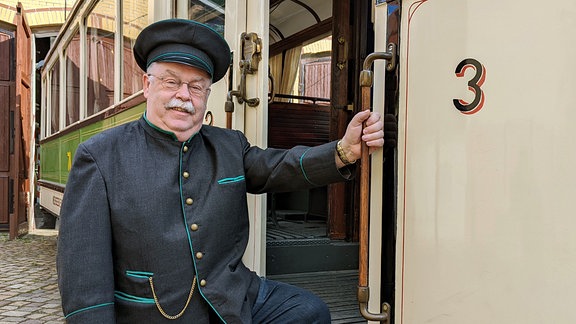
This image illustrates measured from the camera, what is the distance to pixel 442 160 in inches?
46.3

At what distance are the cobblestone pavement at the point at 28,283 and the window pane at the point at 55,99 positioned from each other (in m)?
1.70

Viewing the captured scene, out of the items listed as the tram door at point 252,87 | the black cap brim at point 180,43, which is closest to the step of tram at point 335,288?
the tram door at point 252,87

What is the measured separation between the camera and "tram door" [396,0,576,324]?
0.98 metres

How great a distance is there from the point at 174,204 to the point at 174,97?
0.31 m

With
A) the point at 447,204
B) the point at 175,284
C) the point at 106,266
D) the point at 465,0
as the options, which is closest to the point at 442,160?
the point at 447,204

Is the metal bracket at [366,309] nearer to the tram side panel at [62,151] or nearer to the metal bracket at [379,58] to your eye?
the metal bracket at [379,58]

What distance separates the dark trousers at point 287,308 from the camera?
1.54 meters

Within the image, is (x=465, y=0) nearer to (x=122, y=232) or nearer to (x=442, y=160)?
(x=442, y=160)

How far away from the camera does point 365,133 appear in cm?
134

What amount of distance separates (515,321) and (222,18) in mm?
1648

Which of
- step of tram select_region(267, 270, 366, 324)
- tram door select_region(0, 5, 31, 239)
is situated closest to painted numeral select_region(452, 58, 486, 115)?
step of tram select_region(267, 270, 366, 324)


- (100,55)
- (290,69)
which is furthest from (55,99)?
(290,69)

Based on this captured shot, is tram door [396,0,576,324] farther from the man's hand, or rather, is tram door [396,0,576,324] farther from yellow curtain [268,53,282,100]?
yellow curtain [268,53,282,100]

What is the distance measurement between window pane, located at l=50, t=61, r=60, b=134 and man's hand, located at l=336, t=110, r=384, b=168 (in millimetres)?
6702
